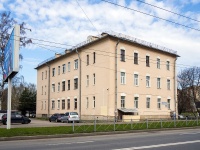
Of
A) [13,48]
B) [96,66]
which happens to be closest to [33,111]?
[96,66]

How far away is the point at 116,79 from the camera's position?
40000 millimetres

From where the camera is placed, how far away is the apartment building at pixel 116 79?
131ft

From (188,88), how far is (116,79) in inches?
1513

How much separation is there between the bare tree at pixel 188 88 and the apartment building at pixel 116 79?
885 inches

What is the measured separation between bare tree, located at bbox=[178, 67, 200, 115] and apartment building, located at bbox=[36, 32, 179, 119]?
22471mm

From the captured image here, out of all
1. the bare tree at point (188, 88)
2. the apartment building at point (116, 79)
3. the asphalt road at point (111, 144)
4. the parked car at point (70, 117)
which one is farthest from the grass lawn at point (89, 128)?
the bare tree at point (188, 88)

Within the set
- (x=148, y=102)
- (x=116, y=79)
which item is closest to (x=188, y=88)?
(x=148, y=102)

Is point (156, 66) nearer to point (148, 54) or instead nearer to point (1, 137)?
point (148, 54)

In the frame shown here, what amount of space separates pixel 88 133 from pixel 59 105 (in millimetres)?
35108

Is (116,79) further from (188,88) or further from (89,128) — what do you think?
(188,88)

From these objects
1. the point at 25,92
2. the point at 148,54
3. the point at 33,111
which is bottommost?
the point at 33,111

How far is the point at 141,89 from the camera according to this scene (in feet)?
144

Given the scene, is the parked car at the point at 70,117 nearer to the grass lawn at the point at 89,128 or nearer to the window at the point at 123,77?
→ the window at the point at 123,77

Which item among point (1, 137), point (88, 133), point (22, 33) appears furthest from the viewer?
point (22, 33)
